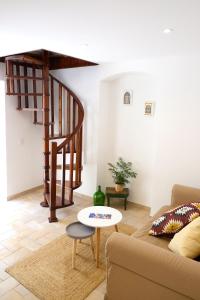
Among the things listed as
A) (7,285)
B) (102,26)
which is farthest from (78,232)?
(102,26)

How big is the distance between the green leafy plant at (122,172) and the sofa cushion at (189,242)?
2.04 metres

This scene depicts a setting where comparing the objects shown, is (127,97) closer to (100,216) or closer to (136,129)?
(136,129)

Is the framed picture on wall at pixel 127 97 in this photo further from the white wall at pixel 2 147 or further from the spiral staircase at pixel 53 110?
the white wall at pixel 2 147

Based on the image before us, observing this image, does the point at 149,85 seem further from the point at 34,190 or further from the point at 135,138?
the point at 34,190

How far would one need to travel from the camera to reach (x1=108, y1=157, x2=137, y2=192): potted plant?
A: 4.04m

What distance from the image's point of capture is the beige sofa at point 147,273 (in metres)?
1.56

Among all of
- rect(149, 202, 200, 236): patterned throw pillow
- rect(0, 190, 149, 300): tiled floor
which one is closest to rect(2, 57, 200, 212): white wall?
rect(0, 190, 149, 300): tiled floor

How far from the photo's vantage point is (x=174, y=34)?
2184mm

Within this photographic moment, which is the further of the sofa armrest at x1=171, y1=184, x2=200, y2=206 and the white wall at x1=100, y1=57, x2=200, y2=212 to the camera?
the white wall at x1=100, y1=57, x2=200, y2=212

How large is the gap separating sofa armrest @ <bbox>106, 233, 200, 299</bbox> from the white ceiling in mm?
1688

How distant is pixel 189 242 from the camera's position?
1.86 metres

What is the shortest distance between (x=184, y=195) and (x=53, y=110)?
2757mm

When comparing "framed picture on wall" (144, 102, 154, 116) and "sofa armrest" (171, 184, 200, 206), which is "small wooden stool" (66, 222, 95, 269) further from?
"framed picture on wall" (144, 102, 154, 116)

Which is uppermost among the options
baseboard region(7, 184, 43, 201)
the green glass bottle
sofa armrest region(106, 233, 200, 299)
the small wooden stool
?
sofa armrest region(106, 233, 200, 299)
